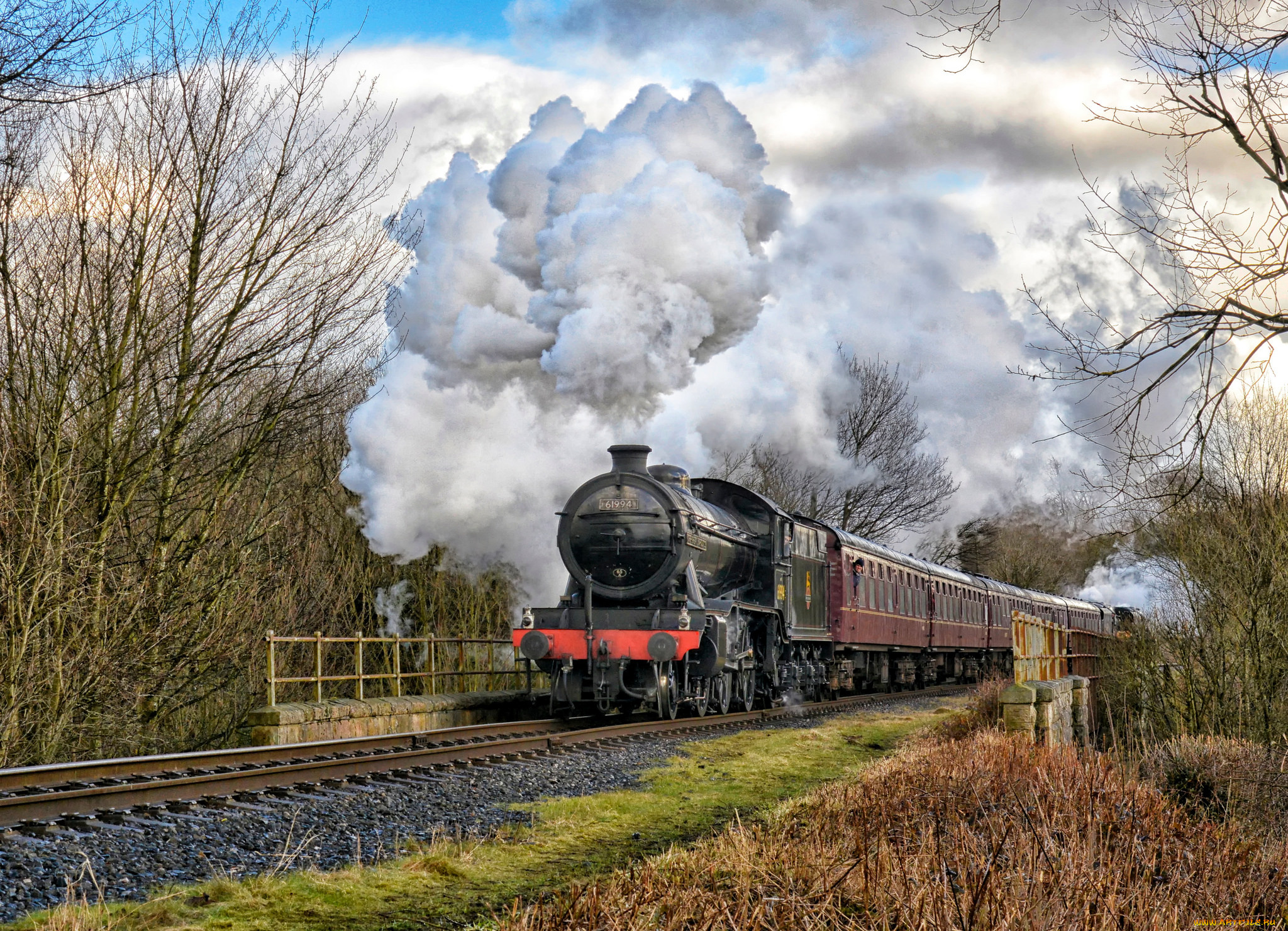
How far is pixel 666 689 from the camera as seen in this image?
12.9 m

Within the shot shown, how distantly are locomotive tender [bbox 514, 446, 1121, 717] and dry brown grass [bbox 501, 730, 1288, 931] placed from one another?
6183 millimetres

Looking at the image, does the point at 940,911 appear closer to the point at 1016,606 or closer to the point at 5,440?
the point at 5,440

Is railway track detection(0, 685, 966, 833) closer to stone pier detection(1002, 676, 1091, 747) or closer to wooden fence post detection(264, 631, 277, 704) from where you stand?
wooden fence post detection(264, 631, 277, 704)

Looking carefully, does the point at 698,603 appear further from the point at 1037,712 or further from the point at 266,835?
the point at 266,835

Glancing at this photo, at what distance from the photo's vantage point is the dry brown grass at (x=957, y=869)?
3.79m

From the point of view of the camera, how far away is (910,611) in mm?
23391

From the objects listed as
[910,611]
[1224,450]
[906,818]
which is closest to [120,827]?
[906,818]

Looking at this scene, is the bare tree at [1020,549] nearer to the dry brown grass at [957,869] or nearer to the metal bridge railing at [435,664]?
the metal bridge railing at [435,664]

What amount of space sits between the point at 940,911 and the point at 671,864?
146cm

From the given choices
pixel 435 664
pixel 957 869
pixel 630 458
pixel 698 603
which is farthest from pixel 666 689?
pixel 957 869

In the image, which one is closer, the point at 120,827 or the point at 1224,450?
the point at 120,827

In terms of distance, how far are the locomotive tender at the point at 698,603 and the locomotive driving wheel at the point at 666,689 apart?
2 centimetres

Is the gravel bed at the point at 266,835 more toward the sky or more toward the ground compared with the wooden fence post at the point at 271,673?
more toward the ground

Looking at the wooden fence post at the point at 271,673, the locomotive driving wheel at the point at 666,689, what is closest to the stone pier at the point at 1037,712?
the locomotive driving wheel at the point at 666,689
